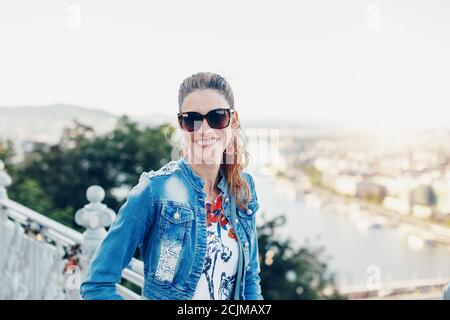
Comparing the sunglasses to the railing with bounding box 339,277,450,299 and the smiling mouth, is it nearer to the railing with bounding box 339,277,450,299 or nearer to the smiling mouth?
the smiling mouth

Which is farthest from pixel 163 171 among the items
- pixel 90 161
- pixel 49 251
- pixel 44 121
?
pixel 90 161

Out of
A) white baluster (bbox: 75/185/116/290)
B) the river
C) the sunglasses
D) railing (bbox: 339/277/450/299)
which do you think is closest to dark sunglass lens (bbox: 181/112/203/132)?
the sunglasses

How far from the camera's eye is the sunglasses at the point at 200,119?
2.93 feet

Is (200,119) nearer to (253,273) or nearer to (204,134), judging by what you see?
(204,134)

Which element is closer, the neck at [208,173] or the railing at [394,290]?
the neck at [208,173]

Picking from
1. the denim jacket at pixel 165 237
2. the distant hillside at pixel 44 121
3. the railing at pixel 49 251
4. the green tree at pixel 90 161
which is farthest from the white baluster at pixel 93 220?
the green tree at pixel 90 161

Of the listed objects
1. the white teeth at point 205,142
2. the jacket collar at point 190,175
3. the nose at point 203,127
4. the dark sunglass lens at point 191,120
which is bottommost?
the jacket collar at point 190,175

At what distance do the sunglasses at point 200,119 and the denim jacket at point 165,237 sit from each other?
63 millimetres

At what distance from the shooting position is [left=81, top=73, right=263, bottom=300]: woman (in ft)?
2.64

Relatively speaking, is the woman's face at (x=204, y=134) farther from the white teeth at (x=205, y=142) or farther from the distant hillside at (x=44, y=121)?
the distant hillside at (x=44, y=121)

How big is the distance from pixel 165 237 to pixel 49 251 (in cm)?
137

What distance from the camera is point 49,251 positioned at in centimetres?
204
